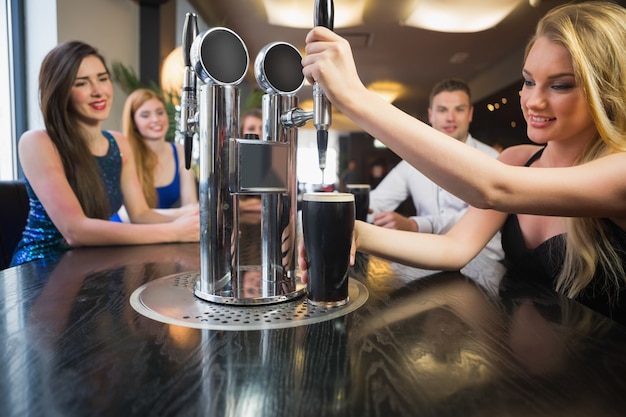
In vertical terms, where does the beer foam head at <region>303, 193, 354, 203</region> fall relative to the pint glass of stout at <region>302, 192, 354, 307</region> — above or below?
above

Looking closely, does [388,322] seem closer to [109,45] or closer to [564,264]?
[564,264]

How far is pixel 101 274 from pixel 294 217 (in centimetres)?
41

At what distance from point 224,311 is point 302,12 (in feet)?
14.6

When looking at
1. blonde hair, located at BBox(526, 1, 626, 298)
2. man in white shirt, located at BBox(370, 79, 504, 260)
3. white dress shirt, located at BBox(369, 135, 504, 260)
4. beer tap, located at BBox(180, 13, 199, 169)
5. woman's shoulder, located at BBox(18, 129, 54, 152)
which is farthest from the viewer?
man in white shirt, located at BBox(370, 79, 504, 260)

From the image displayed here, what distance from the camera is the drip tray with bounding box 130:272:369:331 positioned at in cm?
56

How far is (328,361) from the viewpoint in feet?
1.47

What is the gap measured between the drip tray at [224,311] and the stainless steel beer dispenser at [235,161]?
0.06 feet

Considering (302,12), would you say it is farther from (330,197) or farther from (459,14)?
(330,197)

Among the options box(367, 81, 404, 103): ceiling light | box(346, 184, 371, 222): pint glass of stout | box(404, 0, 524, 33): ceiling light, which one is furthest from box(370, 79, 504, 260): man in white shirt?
box(367, 81, 404, 103): ceiling light

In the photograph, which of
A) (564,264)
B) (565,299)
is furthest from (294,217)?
(564,264)

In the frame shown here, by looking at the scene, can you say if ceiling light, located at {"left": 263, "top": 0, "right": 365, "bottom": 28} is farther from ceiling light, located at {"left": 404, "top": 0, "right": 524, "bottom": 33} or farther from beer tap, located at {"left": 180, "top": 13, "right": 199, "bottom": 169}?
beer tap, located at {"left": 180, "top": 13, "right": 199, "bottom": 169}

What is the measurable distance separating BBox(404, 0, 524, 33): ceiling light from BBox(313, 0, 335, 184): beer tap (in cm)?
408

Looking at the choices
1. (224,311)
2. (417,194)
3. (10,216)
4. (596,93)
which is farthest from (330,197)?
(417,194)

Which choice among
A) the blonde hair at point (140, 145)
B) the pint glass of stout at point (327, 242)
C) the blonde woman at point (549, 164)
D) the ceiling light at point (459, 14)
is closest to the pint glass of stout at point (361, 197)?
the blonde woman at point (549, 164)
